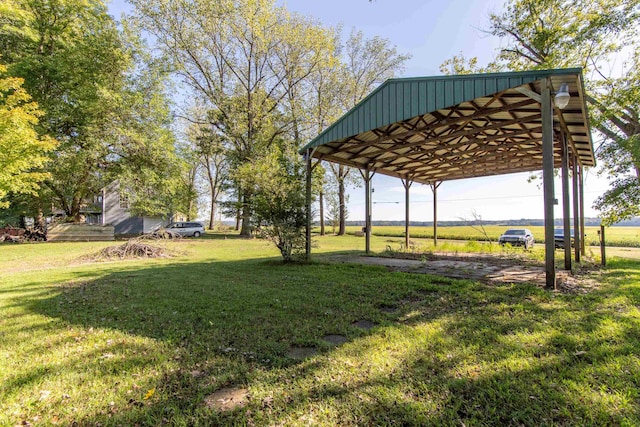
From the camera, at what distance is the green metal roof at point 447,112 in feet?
18.0

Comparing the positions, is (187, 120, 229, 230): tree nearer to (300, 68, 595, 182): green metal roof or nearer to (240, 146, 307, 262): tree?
(240, 146, 307, 262): tree

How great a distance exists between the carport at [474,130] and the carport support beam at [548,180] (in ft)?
0.05

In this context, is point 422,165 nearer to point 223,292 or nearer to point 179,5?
point 223,292

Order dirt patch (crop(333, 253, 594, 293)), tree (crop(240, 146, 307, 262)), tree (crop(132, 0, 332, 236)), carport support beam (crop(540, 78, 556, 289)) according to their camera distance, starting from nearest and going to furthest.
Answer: carport support beam (crop(540, 78, 556, 289))
dirt patch (crop(333, 253, 594, 293))
tree (crop(240, 146, 307, 262))
tree (crop(132, 0, 332, 236))

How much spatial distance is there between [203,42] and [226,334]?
21.5 metres

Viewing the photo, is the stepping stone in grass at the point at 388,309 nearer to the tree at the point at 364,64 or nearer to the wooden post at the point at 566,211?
the wooden post at the point at 566,211

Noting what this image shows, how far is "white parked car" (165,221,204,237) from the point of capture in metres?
22.4

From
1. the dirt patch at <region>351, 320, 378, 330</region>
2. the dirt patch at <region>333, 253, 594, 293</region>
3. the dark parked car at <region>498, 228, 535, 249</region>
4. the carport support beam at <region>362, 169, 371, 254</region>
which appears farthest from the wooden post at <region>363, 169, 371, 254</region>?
the dark parked car at <region>498, 228, 535, 249</region>

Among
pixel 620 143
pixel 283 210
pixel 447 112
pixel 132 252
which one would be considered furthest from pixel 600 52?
pixel 132 252

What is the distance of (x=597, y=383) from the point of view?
6.96 feet

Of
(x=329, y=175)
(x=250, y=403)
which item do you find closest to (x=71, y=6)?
(x=329, y=175)

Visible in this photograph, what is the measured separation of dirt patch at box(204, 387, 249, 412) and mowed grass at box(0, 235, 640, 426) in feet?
0.12

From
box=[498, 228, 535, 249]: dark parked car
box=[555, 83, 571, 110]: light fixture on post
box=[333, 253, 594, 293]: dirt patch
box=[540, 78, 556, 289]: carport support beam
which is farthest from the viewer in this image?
box=[498, 228, 535, 249]: dark parked car

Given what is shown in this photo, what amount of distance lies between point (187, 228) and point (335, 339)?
23.0 metres
